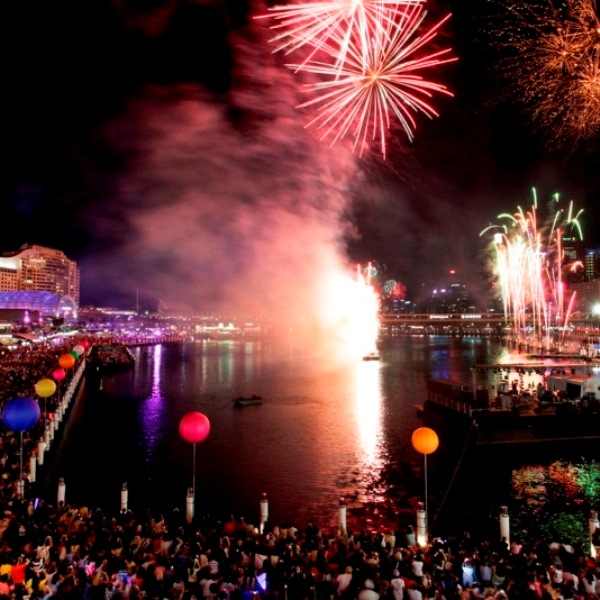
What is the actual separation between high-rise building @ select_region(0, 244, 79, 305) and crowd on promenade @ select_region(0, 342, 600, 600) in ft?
536

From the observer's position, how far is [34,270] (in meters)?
173

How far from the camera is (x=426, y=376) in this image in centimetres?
4897

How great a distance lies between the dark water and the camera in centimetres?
1667

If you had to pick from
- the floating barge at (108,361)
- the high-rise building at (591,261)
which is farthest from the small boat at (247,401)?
the high-rise building at (591,261)

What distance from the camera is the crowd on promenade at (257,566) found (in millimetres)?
7945

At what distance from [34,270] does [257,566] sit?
18688 cm

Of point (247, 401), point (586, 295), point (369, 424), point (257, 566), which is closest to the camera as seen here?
point (257, 566)

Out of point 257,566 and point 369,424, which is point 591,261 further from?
point 257,566

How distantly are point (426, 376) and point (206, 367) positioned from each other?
85.1 ft

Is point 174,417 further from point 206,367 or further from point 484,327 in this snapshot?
point 484,327

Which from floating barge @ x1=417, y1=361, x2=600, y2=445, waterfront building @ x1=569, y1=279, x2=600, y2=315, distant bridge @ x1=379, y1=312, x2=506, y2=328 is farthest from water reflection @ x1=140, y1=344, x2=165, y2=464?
distant bridge @ x1=379, y1=312, x2=506, y2=328

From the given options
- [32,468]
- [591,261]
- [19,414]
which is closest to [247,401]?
[32,468]

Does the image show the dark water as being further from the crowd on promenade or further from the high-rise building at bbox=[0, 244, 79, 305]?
the high-rise building at bbox=[0, 244, 79, 305]

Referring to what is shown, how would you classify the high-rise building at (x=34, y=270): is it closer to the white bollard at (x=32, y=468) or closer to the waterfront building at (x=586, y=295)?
the white bollard at (x=32, y=468)
